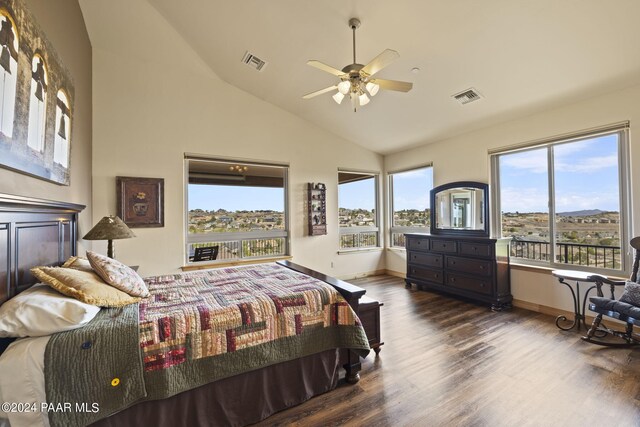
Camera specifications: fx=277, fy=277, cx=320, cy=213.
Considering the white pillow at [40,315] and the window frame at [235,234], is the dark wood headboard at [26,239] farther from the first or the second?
the window frame at [235,234]

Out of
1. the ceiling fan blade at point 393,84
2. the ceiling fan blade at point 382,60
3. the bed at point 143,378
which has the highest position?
the ceiling fan blade at point 382,60

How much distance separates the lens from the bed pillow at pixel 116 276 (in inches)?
72.9

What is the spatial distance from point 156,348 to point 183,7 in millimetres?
3344

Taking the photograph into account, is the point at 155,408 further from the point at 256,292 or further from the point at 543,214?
the point at 543,214

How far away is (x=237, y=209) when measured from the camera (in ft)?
15.0

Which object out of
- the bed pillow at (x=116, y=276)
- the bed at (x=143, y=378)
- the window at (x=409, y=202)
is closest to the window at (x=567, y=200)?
the window at (x=409, y=202)

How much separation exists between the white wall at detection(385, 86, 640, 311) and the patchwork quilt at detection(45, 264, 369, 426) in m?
3.02

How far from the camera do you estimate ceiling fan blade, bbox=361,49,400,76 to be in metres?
2.06

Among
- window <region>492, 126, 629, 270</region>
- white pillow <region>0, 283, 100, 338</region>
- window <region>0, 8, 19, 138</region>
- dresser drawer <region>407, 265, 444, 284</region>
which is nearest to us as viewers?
white pillow <region>0, 283, 100, 338</region>

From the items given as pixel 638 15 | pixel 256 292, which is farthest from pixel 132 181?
pixel 638 15

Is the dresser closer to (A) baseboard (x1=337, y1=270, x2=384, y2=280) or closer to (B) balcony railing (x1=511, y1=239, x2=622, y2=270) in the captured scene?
(B) balcony railing (x1=511, y1=239, x2=622, y2=270)

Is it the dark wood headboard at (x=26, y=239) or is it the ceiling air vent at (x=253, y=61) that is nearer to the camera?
the dark wood headboard at (x=26, y=239)

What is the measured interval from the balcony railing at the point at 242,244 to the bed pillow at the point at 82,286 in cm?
241

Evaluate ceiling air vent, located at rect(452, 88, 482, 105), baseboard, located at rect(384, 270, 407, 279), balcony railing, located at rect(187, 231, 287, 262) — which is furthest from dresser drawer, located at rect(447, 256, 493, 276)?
balcony railing, located at rect(187, 231, 287, 262)
